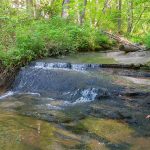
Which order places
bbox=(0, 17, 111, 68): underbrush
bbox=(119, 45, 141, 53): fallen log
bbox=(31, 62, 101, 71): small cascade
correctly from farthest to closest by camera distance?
bbox=(119, 45, 141, 53): fallen log < bbox=(31, 62, 101, 71): small cascade < bbox=(0, 17, 111, 68): underbrush

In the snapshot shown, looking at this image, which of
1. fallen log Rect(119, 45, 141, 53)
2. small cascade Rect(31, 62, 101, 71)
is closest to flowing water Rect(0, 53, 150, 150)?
small cascade Rect(31, 62, 101, 71)

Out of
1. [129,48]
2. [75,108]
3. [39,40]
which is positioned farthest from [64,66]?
[129,48]

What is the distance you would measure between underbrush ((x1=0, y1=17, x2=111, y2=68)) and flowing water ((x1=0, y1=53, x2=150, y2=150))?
1.94ft

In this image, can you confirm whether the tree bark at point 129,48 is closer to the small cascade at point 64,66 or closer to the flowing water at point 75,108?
the flowing water at point 75,108

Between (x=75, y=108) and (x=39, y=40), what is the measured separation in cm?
514

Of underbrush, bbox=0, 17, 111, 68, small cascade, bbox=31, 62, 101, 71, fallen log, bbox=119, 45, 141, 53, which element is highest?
underbrush, bbox=0, 17, 111, 68

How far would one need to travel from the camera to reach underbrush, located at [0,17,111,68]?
11.8m

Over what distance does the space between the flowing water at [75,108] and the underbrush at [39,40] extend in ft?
1.94

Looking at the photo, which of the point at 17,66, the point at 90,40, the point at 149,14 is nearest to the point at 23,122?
the point at 17,66

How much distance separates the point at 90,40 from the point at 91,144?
11.5 metres

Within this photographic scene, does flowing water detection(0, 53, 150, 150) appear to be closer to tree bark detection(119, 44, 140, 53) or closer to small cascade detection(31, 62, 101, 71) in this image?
small cascade detection(31, 62, 101, 71)

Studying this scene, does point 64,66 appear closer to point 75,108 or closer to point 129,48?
point 75,108

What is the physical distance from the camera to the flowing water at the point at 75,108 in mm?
5660

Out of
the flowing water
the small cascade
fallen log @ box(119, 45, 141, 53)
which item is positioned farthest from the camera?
fallen log @ box(119, 45, 141, 53)
